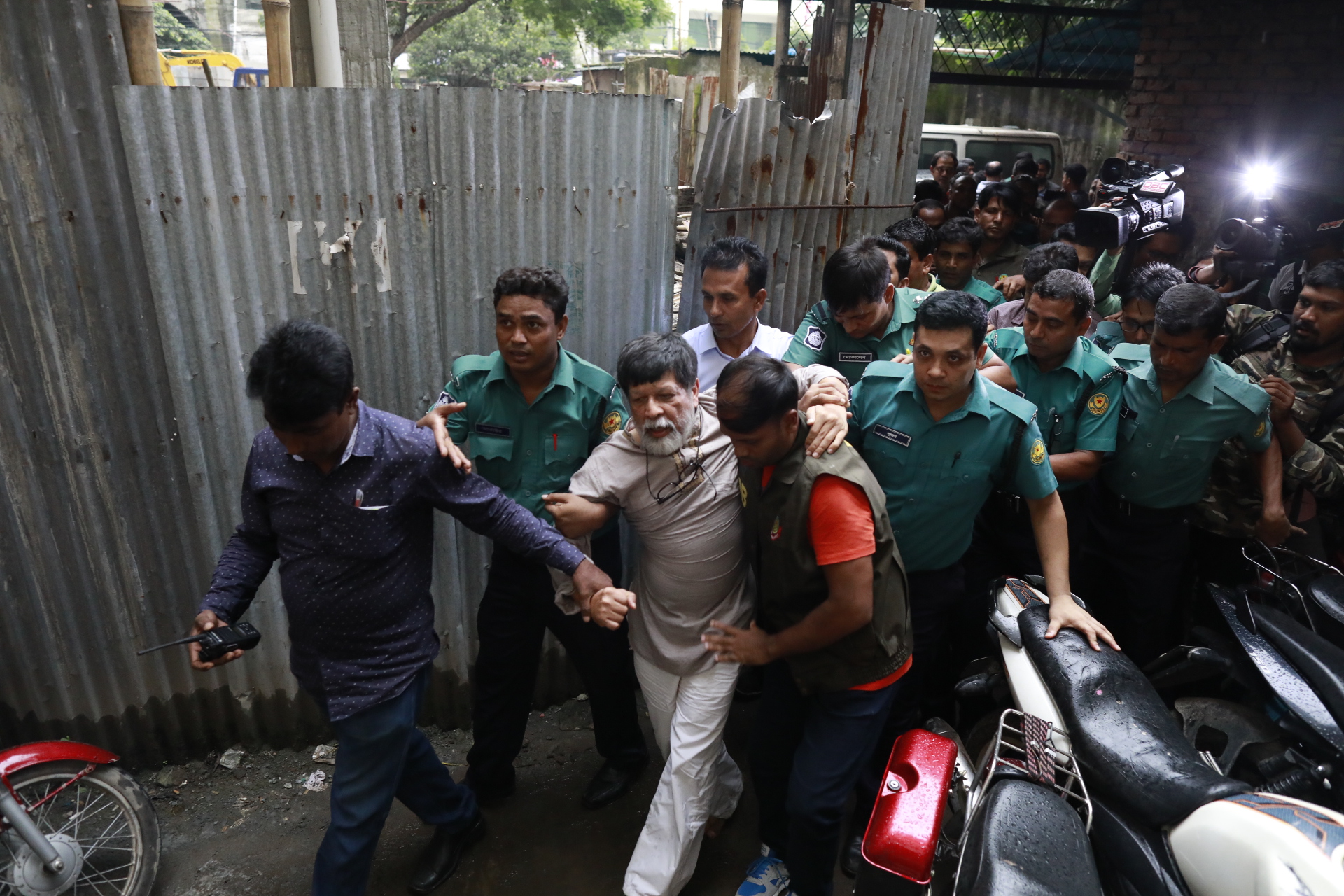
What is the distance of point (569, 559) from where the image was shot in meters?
2.44

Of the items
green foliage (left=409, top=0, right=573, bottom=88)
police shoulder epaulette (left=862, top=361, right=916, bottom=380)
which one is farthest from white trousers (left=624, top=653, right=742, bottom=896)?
green foliage (left=409, top=0, right=573, bottom=88)

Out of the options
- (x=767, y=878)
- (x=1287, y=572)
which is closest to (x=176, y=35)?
(x=767, y=878)

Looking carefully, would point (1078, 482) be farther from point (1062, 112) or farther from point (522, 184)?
point (1062, 112)

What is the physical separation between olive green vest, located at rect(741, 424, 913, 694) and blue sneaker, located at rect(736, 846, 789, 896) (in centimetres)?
67

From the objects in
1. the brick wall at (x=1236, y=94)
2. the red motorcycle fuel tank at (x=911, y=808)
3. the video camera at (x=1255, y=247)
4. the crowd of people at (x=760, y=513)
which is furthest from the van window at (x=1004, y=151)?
the red motorcycle fuel tank at (x=911, y=808)

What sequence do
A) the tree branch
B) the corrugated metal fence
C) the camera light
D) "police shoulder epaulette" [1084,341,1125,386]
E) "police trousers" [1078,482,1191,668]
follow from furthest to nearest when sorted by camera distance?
the tree branch → the camera light → "police trousers" [1078,482,1191,668] → "police shoulder epaulette" [1084,341,1125,386] → the corrugated metal fence

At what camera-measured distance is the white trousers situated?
2566 millimetres

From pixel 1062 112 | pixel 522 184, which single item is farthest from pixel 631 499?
pixel 1062 112

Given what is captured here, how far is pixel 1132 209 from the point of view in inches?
189

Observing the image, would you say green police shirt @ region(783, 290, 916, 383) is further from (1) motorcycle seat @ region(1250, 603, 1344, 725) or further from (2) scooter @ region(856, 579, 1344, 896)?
(1) motorcycle seat @ region(1250, 603, 1344, 725)

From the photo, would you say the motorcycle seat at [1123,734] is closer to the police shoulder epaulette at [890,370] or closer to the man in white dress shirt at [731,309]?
the police shoulder epaulette at [890,370]

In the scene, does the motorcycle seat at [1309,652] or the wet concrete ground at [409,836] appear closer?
the motorcycle seat at [1309,652]

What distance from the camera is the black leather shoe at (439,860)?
2.80 meters

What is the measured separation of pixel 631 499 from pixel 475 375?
0.69 metres
